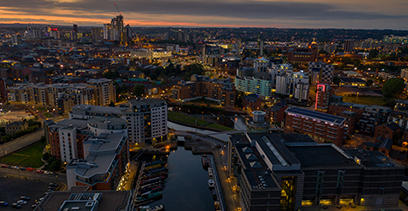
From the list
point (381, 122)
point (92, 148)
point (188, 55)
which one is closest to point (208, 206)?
point (92, 148)

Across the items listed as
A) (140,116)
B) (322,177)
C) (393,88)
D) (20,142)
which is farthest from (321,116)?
(20,142)

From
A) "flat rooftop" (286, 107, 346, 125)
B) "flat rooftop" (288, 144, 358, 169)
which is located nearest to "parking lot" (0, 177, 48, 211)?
"flat rooftop" (288, 144, 358, 169)

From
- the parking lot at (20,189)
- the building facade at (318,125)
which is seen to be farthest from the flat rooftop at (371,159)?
the parking lot at (20,189)

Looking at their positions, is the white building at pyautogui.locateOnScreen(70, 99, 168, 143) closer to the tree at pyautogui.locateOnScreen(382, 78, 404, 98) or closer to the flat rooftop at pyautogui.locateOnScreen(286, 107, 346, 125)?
the flat rooftop at pyautogui.locateOnScreen(286, 107, 346, 125)

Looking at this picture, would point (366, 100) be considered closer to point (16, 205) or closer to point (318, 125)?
point (318, 125)

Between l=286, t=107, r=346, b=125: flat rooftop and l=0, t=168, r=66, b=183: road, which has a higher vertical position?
l=286, t=107, r=346, b=125: flat rooftop
